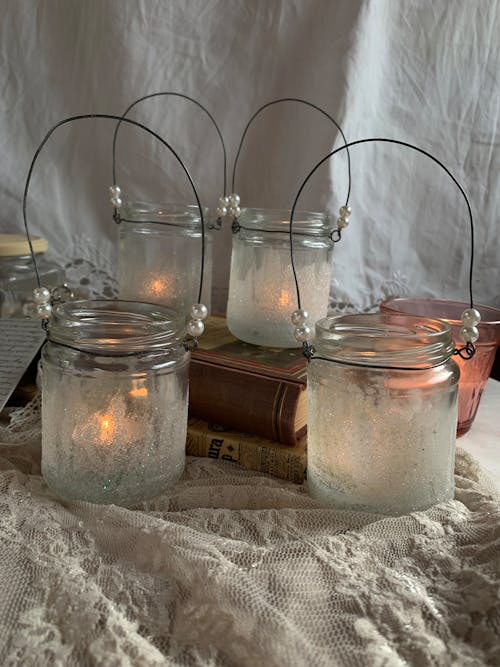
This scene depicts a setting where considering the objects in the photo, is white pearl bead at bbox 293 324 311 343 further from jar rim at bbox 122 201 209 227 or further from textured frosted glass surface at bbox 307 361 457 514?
jar rim at bbox 122 201 209 227

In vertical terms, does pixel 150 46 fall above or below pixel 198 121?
above

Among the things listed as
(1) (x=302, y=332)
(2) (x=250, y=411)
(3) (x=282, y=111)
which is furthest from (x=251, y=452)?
(3) (x=282, y=111)

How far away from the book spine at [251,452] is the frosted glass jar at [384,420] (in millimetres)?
74

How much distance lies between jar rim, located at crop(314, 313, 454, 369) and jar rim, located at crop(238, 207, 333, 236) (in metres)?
0.18

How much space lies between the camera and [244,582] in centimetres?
50

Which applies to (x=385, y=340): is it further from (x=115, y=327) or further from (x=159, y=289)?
(x=159, y=289)

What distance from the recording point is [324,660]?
1.46 ft

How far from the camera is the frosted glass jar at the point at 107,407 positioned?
2.07ft

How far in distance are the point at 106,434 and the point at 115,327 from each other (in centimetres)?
10

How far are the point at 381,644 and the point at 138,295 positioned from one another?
569 mm

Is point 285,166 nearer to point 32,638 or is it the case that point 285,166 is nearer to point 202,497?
point 202,497

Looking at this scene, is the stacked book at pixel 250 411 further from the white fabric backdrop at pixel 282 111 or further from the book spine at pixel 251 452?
the white fabric backdrop at pixel 282 111

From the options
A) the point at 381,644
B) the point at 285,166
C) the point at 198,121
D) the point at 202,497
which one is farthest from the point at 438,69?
the point at 381,644

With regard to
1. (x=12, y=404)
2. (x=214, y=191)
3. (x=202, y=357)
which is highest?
(x=214, y=191)
